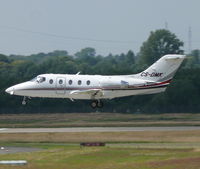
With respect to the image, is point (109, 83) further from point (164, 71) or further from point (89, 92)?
point (164, 71)

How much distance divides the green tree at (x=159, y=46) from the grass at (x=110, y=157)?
385ft

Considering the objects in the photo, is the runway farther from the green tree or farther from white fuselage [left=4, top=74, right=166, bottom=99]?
the green tree

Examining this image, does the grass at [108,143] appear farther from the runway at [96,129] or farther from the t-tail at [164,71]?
the t-tail at [164,71]

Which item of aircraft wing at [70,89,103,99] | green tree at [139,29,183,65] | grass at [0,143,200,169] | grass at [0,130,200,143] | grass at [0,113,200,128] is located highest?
green tree at [139,29,183,65]

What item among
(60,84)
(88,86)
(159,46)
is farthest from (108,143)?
(159,46)

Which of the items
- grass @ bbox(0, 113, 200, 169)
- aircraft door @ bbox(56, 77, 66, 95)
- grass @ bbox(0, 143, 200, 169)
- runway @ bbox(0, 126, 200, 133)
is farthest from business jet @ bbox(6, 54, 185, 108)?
grass @ bbox(0, 143, 200, 169)

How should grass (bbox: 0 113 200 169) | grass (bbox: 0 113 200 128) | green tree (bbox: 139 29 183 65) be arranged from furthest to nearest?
green tree (bbox: 139 29 183 65)
grass (bbox: 0 113 200 128)
grass (bbox: 0 113 200 169)

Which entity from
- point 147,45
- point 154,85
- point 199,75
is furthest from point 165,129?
point 147,45

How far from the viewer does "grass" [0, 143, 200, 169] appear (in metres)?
56.1

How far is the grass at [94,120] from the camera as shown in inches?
3595

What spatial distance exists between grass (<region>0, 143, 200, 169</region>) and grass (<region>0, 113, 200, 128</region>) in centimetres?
2070

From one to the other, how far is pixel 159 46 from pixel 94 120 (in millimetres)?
98386

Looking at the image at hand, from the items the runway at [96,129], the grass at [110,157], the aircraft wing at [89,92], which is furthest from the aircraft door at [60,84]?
the grass at [110,157]

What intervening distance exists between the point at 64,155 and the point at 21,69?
4141 inches
